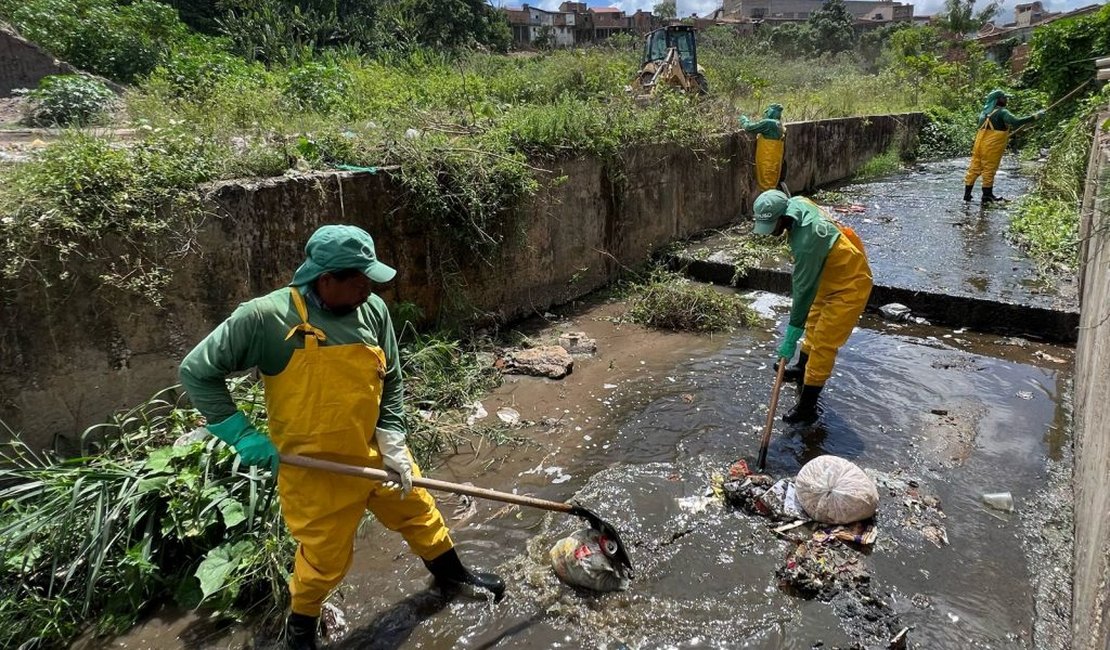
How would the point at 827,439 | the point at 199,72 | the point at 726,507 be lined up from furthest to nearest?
the point at 199,72
the point at 827,439
the point at 726,507

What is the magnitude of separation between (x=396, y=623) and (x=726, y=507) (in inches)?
72.6

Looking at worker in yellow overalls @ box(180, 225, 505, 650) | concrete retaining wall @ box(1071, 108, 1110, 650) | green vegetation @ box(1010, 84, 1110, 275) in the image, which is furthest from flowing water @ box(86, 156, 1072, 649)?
green vegetation @ box(1010, 84, 1110, 275)

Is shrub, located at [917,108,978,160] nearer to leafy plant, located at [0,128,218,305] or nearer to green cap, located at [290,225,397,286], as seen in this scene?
leafy plant, located at [0,128,218,305]

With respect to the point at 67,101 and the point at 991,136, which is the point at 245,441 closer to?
the point at 67,101

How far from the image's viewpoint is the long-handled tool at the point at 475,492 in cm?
216

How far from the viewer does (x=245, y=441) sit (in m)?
2.18

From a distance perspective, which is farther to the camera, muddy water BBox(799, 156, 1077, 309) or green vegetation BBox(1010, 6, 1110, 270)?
green vegetation BBox(1010, 6, 1110, 270)

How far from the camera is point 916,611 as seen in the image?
8.70 feet

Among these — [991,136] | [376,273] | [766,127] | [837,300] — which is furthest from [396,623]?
[991,136]

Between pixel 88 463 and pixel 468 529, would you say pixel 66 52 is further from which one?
pixel 468 529

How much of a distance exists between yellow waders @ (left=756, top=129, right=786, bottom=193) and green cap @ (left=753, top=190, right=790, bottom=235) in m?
5.84

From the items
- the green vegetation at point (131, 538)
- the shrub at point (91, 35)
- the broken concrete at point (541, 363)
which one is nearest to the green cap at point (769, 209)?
the broken concrete at point (541, 363)

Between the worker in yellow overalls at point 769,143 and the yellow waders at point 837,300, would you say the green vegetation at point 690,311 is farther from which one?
the worker in yellow overalls at point 769,143

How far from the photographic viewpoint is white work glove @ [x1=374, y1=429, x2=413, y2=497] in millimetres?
2386
